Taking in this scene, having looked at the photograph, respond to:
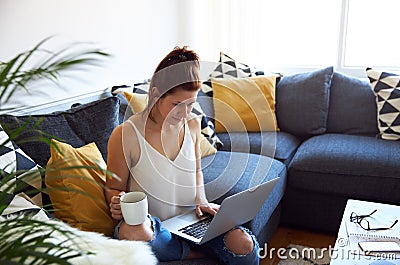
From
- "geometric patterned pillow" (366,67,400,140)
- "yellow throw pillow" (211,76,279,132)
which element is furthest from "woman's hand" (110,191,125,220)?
"geometric patterned pillow" (366,67,400,140)

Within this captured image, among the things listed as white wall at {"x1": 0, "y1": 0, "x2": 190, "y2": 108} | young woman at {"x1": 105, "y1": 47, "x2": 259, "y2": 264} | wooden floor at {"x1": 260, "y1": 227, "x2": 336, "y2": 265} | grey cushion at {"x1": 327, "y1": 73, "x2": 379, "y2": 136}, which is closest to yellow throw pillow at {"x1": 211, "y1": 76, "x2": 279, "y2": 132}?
grey cushion at {"x1": 327, "y1": 73, "x2": 379, "y2": 136}

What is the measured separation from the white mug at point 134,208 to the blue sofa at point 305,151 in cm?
42

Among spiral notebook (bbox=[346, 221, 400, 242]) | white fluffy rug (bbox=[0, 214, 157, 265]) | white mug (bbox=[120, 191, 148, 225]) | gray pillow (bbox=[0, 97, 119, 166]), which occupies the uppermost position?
gray pillow (bbox=[0, 97, 119, 166])

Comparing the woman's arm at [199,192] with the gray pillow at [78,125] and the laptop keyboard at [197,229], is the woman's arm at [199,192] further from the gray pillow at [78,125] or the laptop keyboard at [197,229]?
the gray pillow at [78,125]

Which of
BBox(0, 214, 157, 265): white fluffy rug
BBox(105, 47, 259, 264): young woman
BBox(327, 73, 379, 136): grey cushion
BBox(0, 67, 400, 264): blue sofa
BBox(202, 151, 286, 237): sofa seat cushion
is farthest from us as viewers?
BBox(327, 73, 379, 136): grey cushion

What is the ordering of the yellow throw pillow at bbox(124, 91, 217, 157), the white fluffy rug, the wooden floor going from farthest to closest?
the wooden floor
the yellow throw pillow at bbox(124, 91, 217, 157)
the white fluffy rug

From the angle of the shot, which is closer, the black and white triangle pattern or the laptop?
the laptop

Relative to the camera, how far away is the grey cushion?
2.75m

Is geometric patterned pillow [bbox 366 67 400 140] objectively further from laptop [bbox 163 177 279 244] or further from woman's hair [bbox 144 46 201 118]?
woman's hair [bbox 144 46 201 118]

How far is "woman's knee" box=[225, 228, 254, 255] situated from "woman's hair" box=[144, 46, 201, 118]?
554 millimetres

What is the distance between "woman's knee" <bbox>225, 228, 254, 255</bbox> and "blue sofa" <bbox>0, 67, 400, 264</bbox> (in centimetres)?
35

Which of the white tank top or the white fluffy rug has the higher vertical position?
the white fluffy rug

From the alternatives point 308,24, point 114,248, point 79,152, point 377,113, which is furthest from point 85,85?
point 308,24

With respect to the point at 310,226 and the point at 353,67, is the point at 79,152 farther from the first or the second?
the point at 353,67
